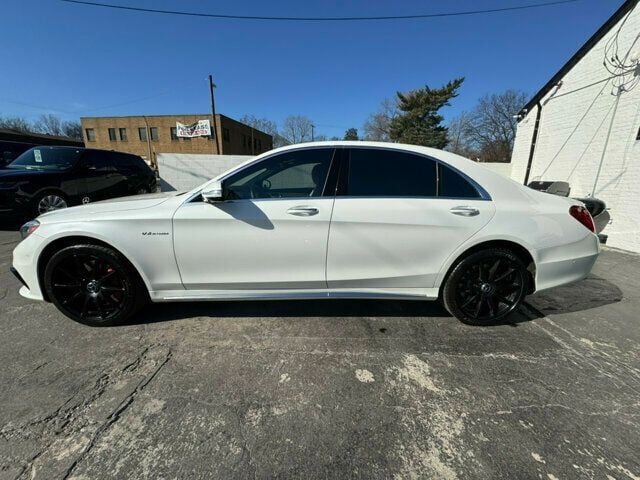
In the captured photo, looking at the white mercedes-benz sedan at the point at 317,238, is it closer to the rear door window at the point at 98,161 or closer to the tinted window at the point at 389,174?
the tinted window at the point at 389,174

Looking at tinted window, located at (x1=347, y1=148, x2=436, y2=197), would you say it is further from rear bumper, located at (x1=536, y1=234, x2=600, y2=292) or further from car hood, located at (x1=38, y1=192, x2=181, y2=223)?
car hood, located at (x1=38, y1=192, x2=181, y2=223)

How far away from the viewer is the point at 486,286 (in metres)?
2.84

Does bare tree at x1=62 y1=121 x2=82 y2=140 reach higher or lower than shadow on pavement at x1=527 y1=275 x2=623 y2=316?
→ higher

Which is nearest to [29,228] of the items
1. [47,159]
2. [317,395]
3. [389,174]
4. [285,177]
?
[285,177]

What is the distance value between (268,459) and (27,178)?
7509 millimetres

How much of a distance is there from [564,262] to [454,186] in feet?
4.22

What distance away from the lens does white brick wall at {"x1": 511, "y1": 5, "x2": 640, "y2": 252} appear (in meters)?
5.95

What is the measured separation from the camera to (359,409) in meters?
1.95

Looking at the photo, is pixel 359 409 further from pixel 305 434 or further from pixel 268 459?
pixel 268 459

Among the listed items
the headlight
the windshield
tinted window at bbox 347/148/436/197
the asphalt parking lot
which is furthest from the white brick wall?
the windshield

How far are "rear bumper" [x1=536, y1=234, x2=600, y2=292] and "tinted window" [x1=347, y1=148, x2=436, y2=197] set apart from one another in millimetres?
1239

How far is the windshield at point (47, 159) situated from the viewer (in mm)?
6598

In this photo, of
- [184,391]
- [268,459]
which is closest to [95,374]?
[184,391]

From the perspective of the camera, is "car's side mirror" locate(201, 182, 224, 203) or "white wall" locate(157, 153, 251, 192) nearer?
"car's side mirror" locate(201, 182, 224, 203)
